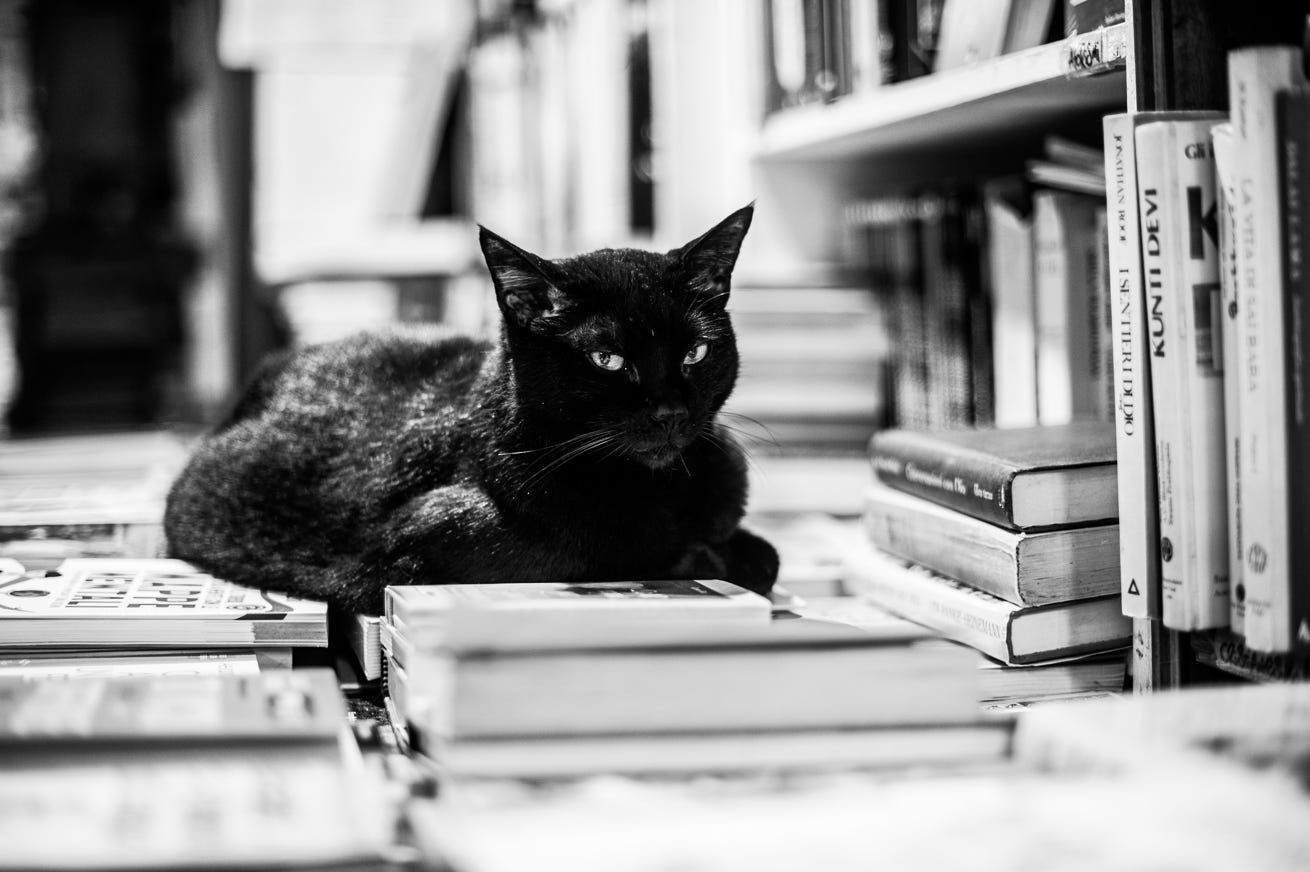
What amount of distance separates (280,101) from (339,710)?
2.68 metres

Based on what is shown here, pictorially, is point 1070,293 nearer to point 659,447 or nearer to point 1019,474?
point 1019,474

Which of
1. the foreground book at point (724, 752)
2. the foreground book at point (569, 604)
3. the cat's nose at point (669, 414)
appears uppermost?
the cat's nose at point (669, 414)

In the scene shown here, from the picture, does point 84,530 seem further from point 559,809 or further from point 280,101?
point 280,101

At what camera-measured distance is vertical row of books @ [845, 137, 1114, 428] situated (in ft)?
3.99

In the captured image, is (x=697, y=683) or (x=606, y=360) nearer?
(x=697, y=683)

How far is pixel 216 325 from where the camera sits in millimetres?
4715

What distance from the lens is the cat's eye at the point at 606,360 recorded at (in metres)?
0.93

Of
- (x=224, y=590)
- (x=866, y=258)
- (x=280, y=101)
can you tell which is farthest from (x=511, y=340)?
(x=280, y=101)

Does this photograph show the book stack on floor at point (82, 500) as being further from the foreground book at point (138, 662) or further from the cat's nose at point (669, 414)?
the cat's nose at point (669, 414)

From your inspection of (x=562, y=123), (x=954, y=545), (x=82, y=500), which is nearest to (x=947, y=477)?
(x=954, y=545)

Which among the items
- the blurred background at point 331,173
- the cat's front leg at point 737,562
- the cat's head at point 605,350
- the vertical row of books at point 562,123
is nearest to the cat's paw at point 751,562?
the cat's front leg at point 737,562

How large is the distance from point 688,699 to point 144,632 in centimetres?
44

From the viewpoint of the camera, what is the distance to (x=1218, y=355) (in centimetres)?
76

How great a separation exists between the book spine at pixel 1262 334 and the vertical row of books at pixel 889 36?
0.22m
